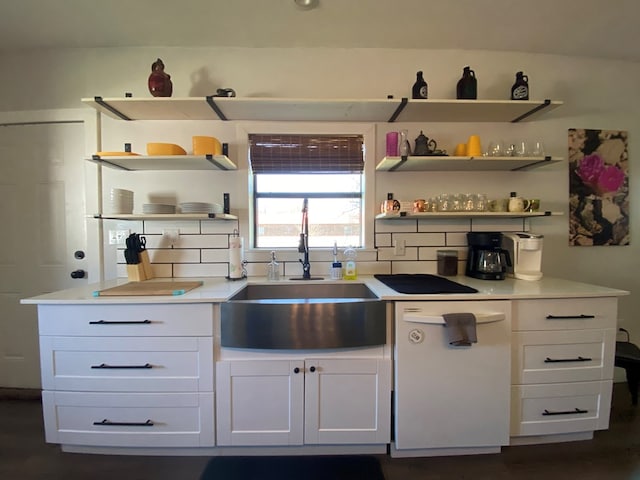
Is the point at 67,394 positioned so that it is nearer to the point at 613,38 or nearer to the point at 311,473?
the point at 311,473

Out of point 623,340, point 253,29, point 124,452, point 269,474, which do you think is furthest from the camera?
point 623,340

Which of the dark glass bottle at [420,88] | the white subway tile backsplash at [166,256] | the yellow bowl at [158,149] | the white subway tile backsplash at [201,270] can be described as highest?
the dark glass bottle at [420,88]

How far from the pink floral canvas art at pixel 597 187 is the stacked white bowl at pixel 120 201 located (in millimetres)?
3336

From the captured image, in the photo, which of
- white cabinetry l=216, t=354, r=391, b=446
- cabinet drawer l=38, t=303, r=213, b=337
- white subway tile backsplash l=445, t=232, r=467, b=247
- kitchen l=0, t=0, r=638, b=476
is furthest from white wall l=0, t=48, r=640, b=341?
white cabinetry l=216, t=354, r=391, b=446

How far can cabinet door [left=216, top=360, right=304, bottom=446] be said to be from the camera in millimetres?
1397

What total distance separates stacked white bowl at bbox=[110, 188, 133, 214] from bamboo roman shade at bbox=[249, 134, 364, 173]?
0.89 meters

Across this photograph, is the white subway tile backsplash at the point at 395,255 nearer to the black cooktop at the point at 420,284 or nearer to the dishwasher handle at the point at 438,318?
the black cooktop at the point at 420,284

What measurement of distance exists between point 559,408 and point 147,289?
2.49 meters

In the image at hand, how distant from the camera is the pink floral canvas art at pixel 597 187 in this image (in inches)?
81.7

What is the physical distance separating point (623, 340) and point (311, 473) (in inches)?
107

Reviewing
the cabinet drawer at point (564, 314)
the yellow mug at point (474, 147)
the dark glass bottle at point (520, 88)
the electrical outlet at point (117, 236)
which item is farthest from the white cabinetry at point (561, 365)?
the electrical outlet at point (117, 236)

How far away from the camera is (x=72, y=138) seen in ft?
6.56

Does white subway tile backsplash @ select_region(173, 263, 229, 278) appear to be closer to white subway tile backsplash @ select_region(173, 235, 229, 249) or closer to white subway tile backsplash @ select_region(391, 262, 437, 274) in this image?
white subway tile backsplash @ select_region(173, 235, 229, 249)

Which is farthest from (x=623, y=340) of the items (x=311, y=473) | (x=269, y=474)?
(x=269, y=474)
